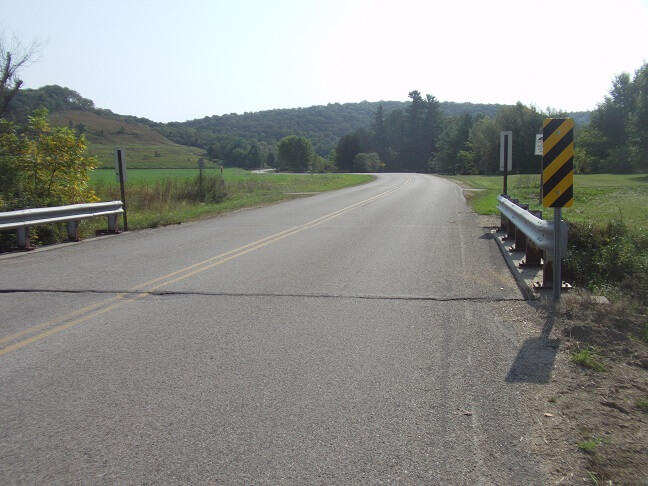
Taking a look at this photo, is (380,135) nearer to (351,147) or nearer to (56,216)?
(351,147)

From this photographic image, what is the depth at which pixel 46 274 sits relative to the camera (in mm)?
9828

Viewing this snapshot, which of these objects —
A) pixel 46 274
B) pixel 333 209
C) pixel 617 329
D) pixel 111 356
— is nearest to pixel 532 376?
pixel 617 329

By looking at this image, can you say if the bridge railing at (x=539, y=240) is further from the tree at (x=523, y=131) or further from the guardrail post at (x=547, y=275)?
the tree at (x=523, y=131)

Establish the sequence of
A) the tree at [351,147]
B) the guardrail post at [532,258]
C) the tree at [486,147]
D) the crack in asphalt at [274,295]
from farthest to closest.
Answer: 1. the tree at [351,147]
2. the tree at [486,147]
3. the guardrail post at [532,258]
4. the crack in asphalt at [274,295]

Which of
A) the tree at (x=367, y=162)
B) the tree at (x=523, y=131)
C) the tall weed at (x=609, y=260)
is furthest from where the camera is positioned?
the tree at (x=367, y=162)

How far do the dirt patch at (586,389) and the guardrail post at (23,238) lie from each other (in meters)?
10.5

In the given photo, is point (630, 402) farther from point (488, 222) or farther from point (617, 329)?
point (488, 222)

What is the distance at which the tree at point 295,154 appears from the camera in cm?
14275

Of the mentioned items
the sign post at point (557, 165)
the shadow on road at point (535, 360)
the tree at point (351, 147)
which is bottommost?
the shadow on road at point (535, 360)

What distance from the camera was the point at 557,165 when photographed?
7250 millimetres

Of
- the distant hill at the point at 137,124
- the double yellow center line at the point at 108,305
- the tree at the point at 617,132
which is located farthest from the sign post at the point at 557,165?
the tree at the point at 617,132

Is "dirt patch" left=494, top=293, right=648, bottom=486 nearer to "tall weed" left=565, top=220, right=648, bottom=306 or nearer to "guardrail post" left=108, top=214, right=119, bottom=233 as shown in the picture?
"tall weed" left=565, top=220, right=648, bottom=306

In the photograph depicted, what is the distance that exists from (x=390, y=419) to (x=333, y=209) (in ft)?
64.5

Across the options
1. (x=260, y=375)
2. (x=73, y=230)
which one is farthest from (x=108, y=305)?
(x=73, y=230)
